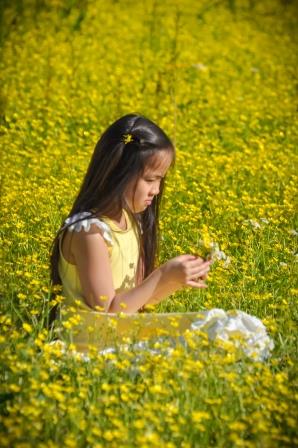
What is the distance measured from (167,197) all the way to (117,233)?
5.47ft

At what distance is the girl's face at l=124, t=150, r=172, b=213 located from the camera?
3.62 metres

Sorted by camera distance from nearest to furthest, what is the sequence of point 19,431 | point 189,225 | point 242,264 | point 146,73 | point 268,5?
point 19,431, point 242,264, point 189,225, point 146,73, point 268,5

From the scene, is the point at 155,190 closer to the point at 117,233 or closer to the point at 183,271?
the point at 117,233

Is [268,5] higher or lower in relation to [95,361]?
higher

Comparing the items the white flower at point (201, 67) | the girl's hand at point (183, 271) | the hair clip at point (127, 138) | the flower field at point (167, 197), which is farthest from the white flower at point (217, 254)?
the white flower at point (201, 67)

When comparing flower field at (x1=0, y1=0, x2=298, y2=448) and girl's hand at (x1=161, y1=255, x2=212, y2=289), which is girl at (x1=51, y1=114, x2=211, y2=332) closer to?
girl's hand at (x1=161, y1=255, x2=212, y2=289)

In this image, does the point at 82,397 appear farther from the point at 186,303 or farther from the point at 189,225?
the point at 189,225

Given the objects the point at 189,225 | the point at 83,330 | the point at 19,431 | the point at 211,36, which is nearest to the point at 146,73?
Result: the point at 211,36

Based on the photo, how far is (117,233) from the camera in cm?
368

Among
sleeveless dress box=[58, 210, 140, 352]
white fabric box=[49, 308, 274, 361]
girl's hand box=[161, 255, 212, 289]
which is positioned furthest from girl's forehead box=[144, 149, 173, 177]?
white fabric box=[49, 308, 274, 361]

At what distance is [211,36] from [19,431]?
287 inches

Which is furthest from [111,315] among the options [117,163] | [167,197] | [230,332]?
[167,197]

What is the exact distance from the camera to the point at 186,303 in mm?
4090

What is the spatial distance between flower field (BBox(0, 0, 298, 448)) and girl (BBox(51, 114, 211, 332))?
17 centimetres
